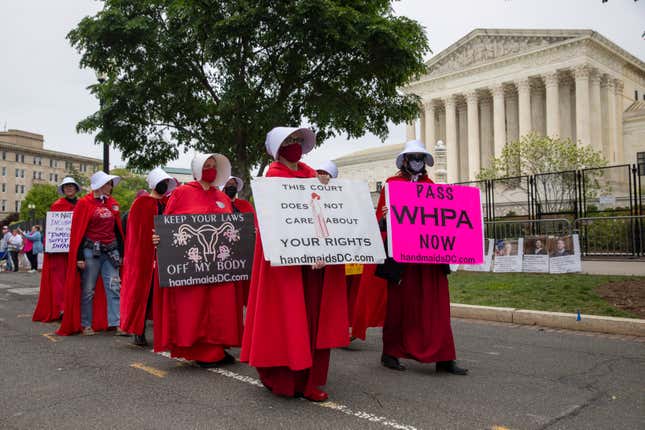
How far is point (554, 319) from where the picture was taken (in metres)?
8.67

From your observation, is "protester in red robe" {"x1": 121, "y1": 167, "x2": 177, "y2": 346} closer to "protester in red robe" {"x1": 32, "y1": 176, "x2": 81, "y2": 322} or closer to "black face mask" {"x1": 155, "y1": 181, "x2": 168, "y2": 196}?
"black face mask" {"x1": 155, "y1": 181, "x2": 168, "y2": 196}

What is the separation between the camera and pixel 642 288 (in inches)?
417

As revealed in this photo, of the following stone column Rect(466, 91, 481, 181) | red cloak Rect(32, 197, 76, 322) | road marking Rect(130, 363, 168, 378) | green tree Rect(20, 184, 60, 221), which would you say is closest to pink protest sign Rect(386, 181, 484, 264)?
road marking Rect(130, 363, 168, 378)

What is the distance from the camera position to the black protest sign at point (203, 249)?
6.04 m

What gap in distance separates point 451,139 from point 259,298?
6697cm

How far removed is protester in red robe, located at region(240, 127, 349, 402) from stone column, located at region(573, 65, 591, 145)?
58.5 m

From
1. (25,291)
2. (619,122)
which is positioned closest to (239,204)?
(25,291)

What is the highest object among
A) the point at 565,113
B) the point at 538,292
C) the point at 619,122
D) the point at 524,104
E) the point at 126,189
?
the point at 524,104

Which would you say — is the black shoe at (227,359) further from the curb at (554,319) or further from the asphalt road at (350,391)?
the curb at (554,319)

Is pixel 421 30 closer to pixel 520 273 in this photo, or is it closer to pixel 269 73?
pixel 269 73

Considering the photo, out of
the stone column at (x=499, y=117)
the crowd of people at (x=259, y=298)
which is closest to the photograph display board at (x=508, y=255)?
the crowd of people at (x=259, y=298)

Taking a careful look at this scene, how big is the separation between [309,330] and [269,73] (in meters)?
11.8

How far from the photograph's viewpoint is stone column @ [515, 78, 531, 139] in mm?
61125

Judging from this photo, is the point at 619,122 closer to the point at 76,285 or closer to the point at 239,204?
the point at 239,204
